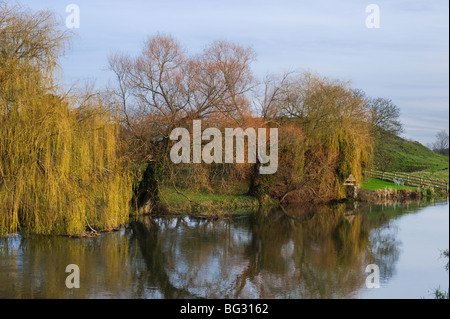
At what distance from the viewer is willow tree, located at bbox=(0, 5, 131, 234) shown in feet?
36.2

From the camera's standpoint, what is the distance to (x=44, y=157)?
11414mm

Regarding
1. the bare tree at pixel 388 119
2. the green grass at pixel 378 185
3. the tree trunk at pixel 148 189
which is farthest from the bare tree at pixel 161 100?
the bare tree at pixel 388 119

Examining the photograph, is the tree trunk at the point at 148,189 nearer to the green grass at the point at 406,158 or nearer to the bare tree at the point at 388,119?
the green grass at the point at 406,158

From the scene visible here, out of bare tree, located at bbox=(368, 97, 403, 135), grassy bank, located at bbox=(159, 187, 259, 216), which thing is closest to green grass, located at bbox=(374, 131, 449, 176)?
bare tree, located at bbox=(368, 97, 403, 135)

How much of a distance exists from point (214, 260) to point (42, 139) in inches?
196

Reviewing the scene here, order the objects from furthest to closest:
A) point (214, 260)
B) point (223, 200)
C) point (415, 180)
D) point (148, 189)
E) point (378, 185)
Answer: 1. point (415, 180)
2. point (378, 185)
3. point (223, 200)
4. point (148, 189)
5. point (214, 260)

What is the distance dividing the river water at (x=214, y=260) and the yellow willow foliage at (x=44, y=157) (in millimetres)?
722

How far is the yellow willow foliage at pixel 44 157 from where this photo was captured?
11.0m

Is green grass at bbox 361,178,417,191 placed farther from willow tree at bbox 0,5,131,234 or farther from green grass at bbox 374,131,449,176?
willow tree at bbox 0,5,131,234

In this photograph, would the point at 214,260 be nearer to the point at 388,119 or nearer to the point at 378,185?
the point at 378,185

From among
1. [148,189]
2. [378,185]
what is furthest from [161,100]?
[378,185]

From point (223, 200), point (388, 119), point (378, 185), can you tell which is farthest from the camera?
point (388, 119)
